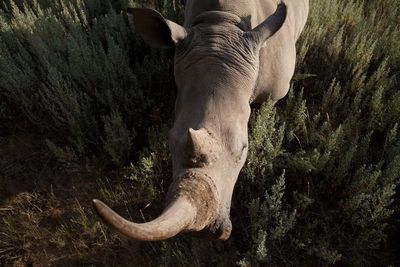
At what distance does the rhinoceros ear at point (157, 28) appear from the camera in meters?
2.67

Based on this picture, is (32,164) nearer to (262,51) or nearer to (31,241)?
(31,241)

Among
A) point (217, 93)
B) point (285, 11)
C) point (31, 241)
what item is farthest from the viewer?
point (31, 241)

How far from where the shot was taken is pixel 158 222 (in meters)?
1.61

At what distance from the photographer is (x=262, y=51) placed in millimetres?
3152

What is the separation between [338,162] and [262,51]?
1.15 m

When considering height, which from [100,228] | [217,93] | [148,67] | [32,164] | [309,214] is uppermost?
[217,93]

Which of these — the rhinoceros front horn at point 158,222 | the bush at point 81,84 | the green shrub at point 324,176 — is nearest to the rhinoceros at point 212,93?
the rhinoceros front horn at point 158,222

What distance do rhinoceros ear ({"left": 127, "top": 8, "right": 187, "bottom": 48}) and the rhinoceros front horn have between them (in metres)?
1.33

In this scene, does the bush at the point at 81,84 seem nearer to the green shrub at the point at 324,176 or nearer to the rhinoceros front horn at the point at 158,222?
the green shrub at the point at 324,176

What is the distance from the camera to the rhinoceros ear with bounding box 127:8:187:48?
2.67m

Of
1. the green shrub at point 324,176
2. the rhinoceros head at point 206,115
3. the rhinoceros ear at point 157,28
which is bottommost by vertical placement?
the green shrub at point 324,176

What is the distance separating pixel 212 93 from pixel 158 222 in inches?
40.4

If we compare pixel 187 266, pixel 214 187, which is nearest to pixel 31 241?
pixel 187 266

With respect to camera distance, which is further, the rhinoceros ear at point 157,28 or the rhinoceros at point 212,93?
the rhinoceros ear at point 157,28
